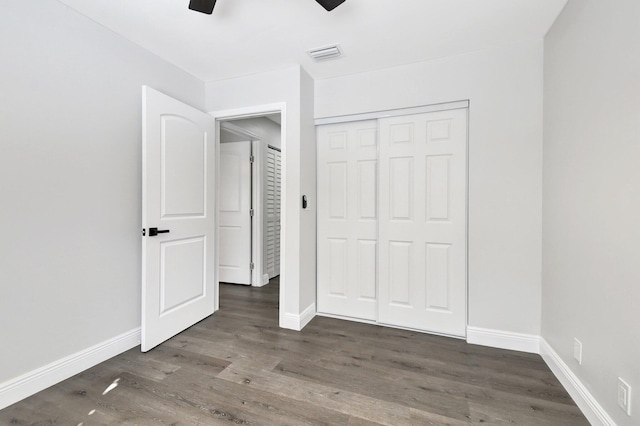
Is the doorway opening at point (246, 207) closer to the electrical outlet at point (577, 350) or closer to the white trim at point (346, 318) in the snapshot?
the white trim at point (346, 318)

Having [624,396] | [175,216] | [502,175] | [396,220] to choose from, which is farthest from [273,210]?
[624,396]

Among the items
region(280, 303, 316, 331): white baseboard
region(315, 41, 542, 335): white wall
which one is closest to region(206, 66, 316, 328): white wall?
region(280, 303, 316, 331): white baseboard

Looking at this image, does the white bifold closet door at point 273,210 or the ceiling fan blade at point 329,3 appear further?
the white bifold closet door at point 273,210

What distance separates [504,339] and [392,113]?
2100mm

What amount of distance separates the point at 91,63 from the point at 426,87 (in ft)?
8.37

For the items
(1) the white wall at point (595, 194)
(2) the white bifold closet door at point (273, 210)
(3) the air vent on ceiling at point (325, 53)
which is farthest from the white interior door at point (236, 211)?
(1) the white wall at point (595, 194)

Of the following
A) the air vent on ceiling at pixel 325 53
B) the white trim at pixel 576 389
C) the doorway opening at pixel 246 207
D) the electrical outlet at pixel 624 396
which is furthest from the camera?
the doorway opening at pixel 246 207

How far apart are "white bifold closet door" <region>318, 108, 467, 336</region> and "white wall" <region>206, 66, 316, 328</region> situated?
30 centimetres

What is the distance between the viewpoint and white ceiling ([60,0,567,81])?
182 cm

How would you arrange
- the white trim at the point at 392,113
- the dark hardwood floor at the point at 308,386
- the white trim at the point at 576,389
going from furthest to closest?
1. the white trim at the point at 392,113
2. the dark hardwood floor at the point at 308,386
3. the white trim at the point at 576,389

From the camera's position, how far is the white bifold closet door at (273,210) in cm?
427

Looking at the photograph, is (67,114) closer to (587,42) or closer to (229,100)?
(229,100)

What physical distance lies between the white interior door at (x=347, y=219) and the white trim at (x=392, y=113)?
6cm

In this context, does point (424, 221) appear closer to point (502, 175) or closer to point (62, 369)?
point (502, 175)
